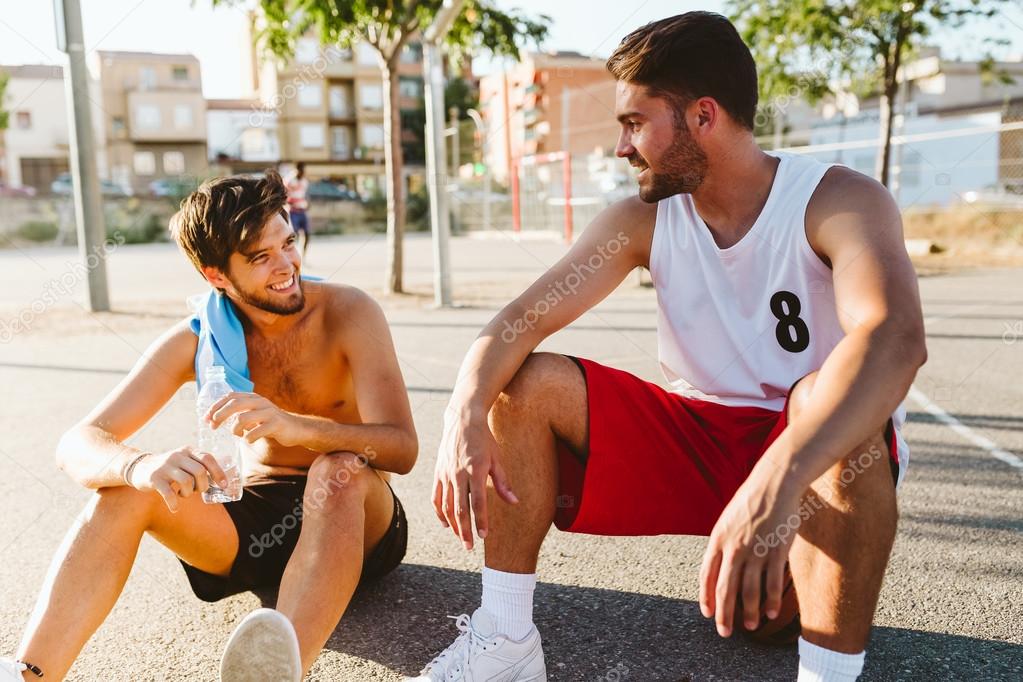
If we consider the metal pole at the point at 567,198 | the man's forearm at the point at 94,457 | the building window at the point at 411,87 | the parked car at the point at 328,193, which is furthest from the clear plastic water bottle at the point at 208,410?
the building window at the point at 411,87

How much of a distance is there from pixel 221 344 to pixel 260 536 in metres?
0.59

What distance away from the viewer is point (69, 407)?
245 inches

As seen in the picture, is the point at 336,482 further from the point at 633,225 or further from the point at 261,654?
the point at 633,225

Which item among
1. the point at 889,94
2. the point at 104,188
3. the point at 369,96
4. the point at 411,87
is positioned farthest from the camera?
the point at 369,96

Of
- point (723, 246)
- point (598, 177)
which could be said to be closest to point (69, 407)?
point (723, 246)

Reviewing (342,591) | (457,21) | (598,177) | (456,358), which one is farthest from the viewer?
(598,177)

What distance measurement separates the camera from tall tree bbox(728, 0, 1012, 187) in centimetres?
1248

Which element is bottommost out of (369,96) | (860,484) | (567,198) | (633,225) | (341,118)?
(860,484)

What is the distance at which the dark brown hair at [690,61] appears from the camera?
2.37m

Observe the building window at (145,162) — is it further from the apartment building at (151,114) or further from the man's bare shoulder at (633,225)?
the man's bare shoulder at (633,225)

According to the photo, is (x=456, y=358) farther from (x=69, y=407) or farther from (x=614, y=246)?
(x=614, y=246)

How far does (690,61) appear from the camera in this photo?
2.38 m

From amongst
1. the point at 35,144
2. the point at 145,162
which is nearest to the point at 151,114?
the point at 145,162

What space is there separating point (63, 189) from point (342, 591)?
4845 cm
